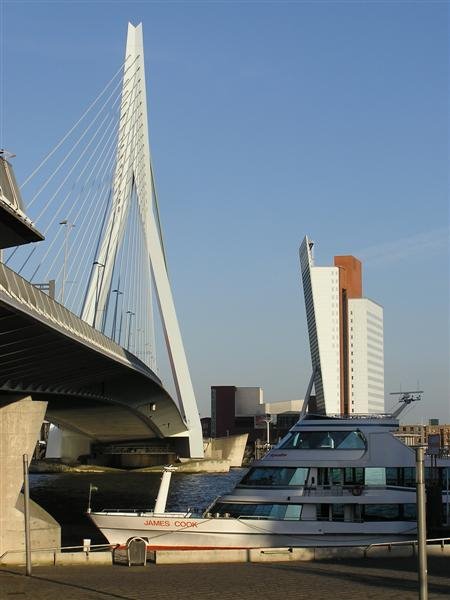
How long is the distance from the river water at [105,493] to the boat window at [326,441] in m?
7.86

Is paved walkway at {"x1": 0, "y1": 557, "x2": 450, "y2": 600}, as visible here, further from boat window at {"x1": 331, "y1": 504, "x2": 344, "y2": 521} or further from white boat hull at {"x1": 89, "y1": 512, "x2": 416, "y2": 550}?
boat window at {"x1": 331, "y1": 504, "x2": 344, "y2": 521}

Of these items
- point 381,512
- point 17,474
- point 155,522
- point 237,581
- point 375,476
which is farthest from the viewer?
point 17,474

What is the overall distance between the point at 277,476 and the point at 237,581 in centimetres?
1040

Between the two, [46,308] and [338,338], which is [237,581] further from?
[338,338]

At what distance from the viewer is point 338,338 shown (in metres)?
151

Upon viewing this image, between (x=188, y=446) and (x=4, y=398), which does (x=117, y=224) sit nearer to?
(x=4, y=398)

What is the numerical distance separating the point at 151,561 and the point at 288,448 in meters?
8.95

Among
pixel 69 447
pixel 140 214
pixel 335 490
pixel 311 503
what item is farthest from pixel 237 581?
pixel 69 447

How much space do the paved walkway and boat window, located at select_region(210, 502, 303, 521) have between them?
6.44 metres

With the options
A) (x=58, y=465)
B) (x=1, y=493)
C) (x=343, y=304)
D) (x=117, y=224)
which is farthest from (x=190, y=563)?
(x=343, y=304)

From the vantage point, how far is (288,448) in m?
28.1

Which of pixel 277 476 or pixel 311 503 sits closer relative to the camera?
pixel 311 503

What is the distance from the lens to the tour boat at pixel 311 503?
1006 inches

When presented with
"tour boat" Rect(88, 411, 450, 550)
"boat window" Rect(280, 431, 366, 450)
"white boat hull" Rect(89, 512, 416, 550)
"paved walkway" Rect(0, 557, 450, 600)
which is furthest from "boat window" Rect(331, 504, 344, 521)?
"paved walkway" Rect(0, 557, 450, 600)
